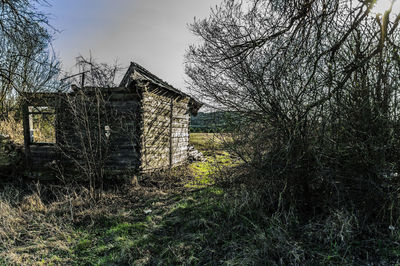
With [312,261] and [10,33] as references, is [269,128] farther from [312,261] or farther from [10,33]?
[10,33]

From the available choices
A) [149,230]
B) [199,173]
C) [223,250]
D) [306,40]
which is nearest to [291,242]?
[223,250]

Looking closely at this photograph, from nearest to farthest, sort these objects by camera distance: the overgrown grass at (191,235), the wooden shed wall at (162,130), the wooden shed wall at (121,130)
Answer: the overgrown grass at (191,235) → the wooden shed wall at (121,130) → the wooden shed wall at (162,130)

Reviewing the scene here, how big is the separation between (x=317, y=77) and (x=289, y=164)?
153 centimetres

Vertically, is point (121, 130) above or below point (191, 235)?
above

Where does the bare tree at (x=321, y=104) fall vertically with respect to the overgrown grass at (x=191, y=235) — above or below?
above

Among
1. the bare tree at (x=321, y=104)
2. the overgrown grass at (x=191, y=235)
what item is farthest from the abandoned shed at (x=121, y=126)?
the bare tree at (x=321, y=104)

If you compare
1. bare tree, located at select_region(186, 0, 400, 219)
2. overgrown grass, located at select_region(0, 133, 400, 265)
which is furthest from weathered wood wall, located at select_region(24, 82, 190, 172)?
bare tree, located at select_region(186, 0, 400, 219)

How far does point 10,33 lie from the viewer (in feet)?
16.8

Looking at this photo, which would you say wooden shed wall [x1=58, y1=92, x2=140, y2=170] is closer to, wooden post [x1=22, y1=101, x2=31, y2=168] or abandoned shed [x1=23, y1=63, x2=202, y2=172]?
abandoned shed [x1=23, y1=63, x2=202, y2=172]

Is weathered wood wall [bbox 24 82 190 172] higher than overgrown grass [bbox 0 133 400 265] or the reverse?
higher

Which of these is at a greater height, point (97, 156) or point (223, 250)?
point (97, 156)

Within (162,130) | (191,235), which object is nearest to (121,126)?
Result: (162,130)

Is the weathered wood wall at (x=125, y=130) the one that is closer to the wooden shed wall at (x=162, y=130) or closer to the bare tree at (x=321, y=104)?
the wooden shed wall at (x=162, y=130)

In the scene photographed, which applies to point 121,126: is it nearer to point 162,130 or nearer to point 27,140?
point 162,130
